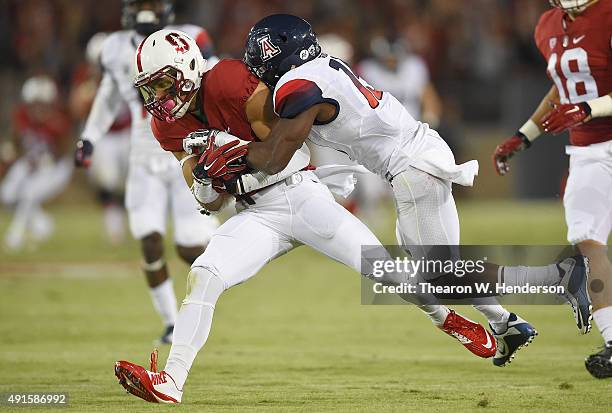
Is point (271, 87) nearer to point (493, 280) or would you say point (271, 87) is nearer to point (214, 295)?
point (214, 295)

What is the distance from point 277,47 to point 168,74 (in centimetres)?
51

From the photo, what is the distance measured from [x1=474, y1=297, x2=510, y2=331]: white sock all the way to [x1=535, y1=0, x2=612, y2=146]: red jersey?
41.2 inches

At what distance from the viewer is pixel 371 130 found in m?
5.11

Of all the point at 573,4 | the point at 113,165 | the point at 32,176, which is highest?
the point at 573,4

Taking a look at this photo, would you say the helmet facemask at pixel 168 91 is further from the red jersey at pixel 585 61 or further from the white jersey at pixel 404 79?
the white jersey at pixel 404 79

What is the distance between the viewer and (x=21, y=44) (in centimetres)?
1727

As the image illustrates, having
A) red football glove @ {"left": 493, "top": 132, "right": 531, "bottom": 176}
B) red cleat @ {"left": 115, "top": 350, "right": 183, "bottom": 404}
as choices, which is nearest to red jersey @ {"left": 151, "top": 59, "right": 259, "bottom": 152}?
red cleat @ {"left": 115, "top": 350, "right": 183, "bottom": 404}

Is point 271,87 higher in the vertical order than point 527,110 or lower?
higher

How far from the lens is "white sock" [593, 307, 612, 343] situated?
18.0ft

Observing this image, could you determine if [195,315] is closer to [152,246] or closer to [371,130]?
[371,130]

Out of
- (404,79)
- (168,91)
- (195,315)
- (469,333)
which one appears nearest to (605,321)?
(469,333)

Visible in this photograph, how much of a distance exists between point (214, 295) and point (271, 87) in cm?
99

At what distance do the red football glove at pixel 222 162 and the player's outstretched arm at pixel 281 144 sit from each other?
1.6 inches

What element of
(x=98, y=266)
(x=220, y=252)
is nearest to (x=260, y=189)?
(x=220, y=252)
